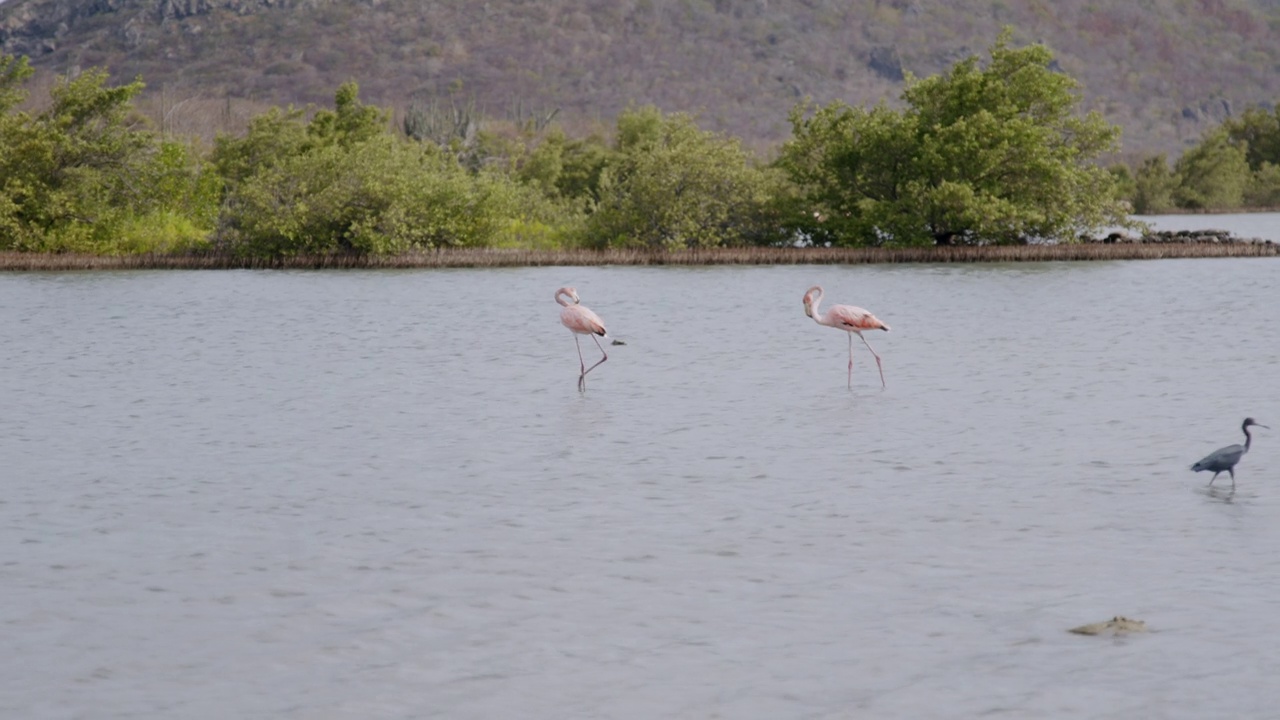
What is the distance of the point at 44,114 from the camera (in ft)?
160

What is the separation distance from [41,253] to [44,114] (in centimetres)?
566

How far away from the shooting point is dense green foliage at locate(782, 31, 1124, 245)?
1730 inches

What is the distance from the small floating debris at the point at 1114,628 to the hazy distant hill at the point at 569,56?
158m

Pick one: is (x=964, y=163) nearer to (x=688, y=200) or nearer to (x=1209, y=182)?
(x=688, y=200)

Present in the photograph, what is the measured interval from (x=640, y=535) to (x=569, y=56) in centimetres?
17711

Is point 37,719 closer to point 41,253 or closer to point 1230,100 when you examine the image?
point 41,253

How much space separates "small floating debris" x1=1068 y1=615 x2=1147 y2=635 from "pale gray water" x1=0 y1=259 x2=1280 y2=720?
9 cm

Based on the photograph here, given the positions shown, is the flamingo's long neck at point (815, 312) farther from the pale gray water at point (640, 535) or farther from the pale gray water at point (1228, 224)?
the pale gray water at point (1228, 224)

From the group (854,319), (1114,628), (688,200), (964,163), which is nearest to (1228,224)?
(964,163)

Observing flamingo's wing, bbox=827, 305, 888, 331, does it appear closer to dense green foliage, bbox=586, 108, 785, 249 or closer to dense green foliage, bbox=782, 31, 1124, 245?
dense green foliage, bbox=782, 31, 1124, 245

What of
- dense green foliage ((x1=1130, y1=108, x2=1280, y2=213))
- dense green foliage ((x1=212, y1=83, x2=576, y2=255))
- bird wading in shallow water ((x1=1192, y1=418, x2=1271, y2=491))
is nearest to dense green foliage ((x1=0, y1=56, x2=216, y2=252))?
dense green foliage ((x1=212, y1=83, x2=576, y2=255))

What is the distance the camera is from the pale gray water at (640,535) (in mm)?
6930

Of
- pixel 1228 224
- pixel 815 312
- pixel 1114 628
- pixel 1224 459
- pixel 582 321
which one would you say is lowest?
pixel 1114 628

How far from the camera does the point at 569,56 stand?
7185 inches
